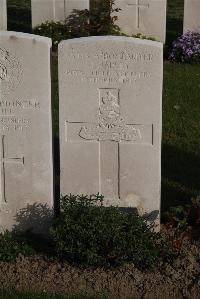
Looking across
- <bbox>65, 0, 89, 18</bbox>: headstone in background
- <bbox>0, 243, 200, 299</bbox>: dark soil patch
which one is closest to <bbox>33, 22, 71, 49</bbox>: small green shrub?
<bbox>65, 0, 89, 18</bbox>: headstone in background

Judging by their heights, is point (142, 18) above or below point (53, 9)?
below

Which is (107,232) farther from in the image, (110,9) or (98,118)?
(110,9)

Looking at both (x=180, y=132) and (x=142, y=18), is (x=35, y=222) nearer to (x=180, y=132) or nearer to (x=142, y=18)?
(x=180, y=132)

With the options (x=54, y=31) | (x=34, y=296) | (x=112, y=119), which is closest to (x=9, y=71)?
(x=112, y=119)

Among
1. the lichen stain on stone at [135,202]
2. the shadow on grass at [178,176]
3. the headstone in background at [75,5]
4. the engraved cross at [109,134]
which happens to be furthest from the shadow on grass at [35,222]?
the headstone in background at [75,5]

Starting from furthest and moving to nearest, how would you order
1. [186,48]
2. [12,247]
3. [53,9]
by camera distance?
[53,9] < [186,48] < [12,247]

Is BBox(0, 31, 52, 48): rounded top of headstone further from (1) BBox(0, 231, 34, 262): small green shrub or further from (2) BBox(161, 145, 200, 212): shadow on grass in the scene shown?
(2) BBox(161, 145, 200, 212): shadow on grass

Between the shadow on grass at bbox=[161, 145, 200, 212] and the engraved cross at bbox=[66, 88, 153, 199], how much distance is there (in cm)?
88

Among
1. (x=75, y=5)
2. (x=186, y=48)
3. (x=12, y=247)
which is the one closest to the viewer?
(x=12, y=247)

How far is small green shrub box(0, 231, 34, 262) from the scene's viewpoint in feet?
20.8

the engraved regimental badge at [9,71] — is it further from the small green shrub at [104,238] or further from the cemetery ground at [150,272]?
the cemetery ground at [150,272]

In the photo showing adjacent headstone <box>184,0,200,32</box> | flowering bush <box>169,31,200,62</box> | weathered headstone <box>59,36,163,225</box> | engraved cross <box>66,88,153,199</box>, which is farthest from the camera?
adjacent headstone <box>184,0,200,32</box>

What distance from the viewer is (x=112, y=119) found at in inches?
253

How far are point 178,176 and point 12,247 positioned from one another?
243 cm
